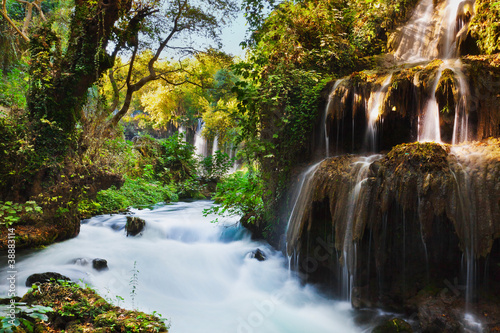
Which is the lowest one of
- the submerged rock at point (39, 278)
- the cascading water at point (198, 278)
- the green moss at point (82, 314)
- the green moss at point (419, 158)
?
the cascading water at point (198, 278)

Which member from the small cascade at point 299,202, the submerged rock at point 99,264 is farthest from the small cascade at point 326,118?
the submerged rock at point 99,264

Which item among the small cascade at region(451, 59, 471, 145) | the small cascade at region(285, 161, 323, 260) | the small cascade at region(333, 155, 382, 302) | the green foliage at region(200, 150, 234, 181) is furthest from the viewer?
the green foliage at region(200, 150, 234, 181)

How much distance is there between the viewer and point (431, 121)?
215 inches

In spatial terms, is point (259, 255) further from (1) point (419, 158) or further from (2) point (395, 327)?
(1) point (419, 158)

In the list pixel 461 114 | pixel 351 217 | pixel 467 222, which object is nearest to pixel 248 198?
pixel 351 217

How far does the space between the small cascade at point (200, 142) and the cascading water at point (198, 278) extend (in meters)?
15.2

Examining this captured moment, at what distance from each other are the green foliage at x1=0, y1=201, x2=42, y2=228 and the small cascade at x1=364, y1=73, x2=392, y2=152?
21.0ft

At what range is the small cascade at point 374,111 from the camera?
228 inches

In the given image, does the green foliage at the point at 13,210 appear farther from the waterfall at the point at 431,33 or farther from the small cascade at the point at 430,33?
the small cascade at the point at 430,33

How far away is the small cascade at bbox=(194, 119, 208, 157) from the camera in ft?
75.7

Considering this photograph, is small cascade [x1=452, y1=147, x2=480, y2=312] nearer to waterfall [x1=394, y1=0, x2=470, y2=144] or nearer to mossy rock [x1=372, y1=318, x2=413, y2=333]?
mossy rock [x1=372, y1=318, x2=413, y2=333]

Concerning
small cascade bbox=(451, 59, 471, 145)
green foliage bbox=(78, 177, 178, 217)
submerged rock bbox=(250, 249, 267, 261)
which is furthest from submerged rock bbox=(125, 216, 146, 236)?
small cascade bbox=(451, 59, 471, 145)

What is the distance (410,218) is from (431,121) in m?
2.36

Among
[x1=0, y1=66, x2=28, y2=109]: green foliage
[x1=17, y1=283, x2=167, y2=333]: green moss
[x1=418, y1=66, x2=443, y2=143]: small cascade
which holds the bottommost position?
[x1=17, y1=283, x2=167, y2=333]: green moss
